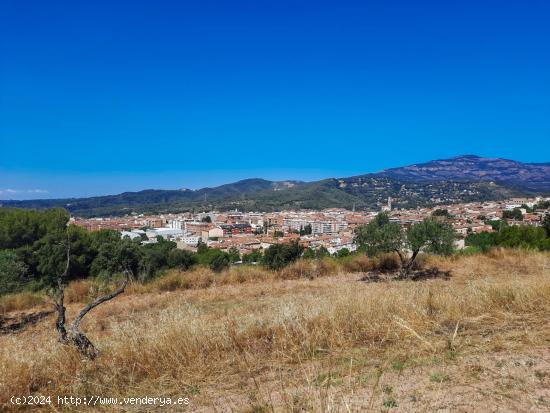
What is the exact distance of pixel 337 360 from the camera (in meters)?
3.16

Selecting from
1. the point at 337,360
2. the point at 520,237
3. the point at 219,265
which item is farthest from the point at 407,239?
the point at 520,237

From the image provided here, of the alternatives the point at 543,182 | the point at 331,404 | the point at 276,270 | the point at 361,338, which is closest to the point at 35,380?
the point at 331,404

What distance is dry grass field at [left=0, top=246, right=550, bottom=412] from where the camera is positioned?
2.38 metres

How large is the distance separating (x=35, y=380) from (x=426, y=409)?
3214 mm

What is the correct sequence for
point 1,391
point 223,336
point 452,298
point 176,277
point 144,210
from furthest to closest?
point 144,210 < point 176,277 < point 452,298 < point 223,336 < point 1,391

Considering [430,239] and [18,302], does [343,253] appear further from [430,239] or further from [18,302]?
[18,302]

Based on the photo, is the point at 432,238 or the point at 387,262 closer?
the point at 432,238

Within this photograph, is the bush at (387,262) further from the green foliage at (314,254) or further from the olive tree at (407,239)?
the green foliage at (314,254)

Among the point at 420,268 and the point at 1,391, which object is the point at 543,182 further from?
the point at 1,391

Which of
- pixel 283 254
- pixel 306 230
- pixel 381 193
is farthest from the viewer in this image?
pixel 381 193

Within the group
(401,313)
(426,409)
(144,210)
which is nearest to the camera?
(426,409)

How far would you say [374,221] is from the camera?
37.6ft

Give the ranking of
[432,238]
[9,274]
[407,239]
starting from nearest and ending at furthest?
1. [9,274]
2. [432,238]
3. [407,239]

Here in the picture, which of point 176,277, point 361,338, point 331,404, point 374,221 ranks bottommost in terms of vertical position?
point 176,277
